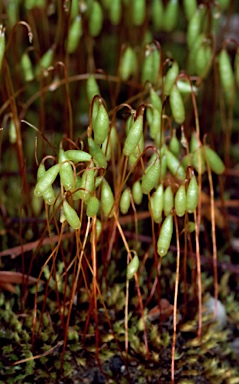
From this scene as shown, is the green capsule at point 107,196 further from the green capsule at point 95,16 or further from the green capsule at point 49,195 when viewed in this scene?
the green capsule at point 95,16

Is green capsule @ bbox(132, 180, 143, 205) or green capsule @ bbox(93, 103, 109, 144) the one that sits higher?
green capsule @ bbox(93, 103, 109, 144)

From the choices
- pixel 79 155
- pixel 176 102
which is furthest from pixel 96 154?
pixel 176 102

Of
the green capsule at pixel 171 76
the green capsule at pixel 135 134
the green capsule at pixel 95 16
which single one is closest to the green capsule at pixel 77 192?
the green capsule at pixel 135 134

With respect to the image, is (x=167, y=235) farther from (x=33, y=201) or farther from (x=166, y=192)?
(x=33, y=201)

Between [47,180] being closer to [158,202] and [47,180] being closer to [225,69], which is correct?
[158,202]

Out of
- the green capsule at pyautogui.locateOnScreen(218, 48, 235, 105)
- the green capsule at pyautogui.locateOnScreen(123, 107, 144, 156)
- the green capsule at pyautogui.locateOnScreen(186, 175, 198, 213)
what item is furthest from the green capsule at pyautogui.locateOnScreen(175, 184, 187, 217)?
the green capsule at pyautogui.locateOnScreen(218, 48, 235, 105)

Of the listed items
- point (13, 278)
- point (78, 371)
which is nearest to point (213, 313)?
point (78, 371)

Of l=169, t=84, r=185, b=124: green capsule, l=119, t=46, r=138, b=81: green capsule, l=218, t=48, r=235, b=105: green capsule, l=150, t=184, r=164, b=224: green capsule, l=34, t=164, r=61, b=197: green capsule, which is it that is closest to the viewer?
l=34, t=164, r=61, b=197: green capsule

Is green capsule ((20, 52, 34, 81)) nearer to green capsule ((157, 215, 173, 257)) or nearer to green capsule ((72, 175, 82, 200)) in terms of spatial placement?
green capsule ((72, 175, 82, 200))
